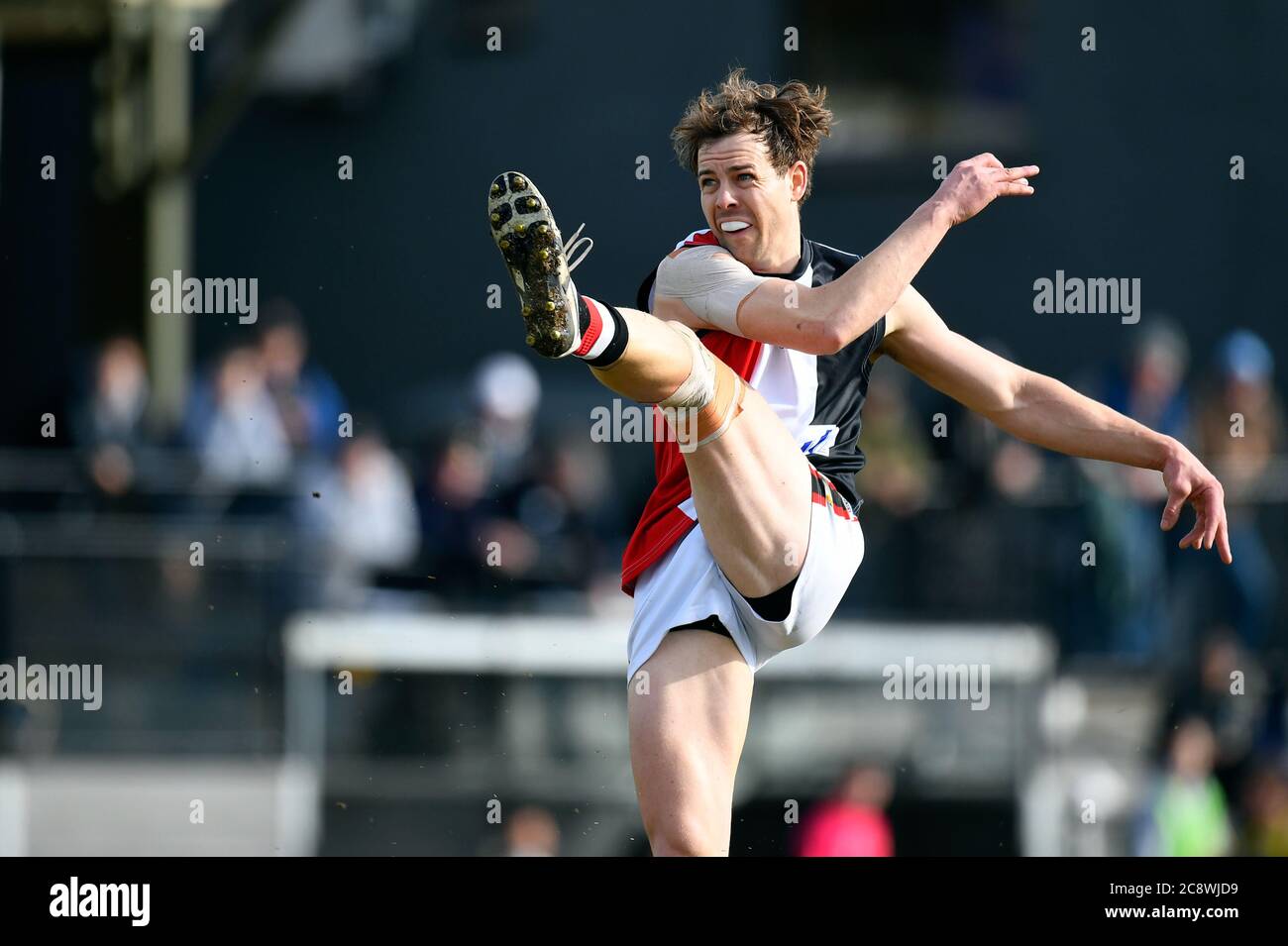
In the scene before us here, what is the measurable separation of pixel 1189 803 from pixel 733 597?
19.9 ft

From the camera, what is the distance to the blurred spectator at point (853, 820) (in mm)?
9719

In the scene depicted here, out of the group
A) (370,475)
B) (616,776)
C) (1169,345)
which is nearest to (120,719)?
(370,475)

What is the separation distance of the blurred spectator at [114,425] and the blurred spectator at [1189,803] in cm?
586

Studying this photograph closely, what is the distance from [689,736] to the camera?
4883mm

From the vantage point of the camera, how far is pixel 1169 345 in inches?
473

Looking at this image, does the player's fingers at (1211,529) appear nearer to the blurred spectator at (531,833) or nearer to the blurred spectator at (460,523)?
the blurred spectator at (531,833)

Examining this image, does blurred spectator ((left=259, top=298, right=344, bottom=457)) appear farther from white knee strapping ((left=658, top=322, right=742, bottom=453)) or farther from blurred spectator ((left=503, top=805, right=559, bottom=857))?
white knee strapping ((left=658, top=322, right=742, bottom=453))

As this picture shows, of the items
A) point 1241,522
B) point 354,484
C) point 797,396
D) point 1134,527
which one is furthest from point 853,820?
point 797,396

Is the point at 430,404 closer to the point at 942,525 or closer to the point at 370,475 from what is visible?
the point at 370,475

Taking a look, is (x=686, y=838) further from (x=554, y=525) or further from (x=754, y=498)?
(x=554, y=525)

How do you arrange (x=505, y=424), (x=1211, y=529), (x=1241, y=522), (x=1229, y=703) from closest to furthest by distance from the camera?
1. (x=1211, y=529)
2. (x=1229, y=703)
3. (x=1241, y=522)
4. (x=505, y=424)

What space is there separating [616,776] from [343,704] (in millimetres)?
1472

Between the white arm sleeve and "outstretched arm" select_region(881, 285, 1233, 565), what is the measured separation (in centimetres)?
59

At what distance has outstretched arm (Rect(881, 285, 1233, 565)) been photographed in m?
5.40
